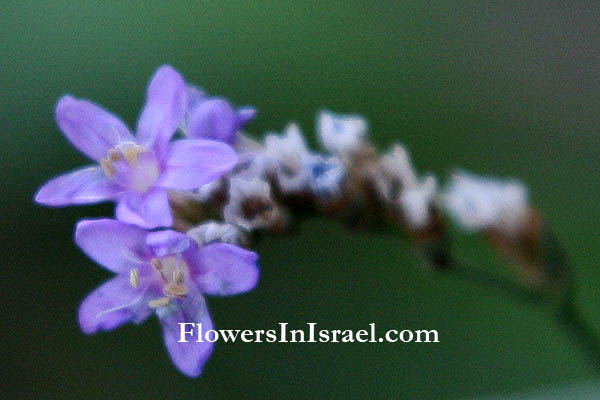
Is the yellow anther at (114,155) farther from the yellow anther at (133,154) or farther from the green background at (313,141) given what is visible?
the green background at (313,141)

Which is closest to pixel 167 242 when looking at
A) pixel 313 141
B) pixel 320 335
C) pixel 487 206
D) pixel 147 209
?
pixel 147 209

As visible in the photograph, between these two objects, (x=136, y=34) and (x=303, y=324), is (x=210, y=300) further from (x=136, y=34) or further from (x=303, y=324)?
(x=136, y=34)

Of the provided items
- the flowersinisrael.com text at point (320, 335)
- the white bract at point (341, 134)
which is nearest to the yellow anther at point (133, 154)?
the white bract at point (341, 134)

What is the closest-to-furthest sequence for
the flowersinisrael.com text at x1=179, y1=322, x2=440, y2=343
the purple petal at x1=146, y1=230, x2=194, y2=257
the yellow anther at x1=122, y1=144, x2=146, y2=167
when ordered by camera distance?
the purple petal at x1=146, y1=230, x2=194, y2=257, the yellow anther at x1=122, y1=144, x2=146, y2=167, the flowersinisrael.com text at x1=179, y1=322, x2=440, y2=343

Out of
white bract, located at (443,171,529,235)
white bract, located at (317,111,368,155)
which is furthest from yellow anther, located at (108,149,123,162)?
white bract, located at (443,171,529,235)

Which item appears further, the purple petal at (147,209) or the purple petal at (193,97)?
the purple petal at (193,97)

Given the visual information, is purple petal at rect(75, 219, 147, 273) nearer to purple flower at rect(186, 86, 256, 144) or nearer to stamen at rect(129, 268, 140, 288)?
stamen at rect(129, 268, 140, 288)
